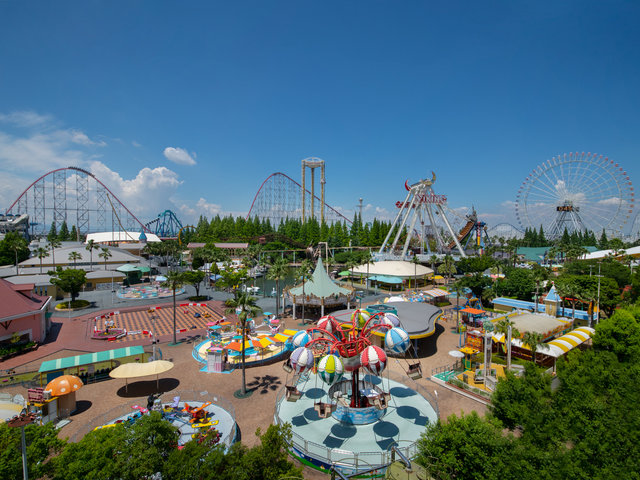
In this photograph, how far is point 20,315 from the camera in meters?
23.8

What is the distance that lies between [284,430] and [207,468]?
2.23 meters

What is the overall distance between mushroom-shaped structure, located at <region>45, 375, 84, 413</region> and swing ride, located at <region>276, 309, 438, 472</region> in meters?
10.0

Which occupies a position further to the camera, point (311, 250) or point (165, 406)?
point (311, 250)

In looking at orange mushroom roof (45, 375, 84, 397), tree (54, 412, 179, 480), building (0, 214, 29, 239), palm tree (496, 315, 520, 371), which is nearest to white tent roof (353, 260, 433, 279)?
palm tree (496, 315, 520, 371)

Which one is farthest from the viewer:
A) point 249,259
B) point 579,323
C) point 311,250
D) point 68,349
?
point 311,250

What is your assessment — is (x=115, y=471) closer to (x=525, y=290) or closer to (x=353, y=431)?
(x=353, y=431)

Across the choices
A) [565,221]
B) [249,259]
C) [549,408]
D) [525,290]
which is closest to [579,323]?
[525,290]

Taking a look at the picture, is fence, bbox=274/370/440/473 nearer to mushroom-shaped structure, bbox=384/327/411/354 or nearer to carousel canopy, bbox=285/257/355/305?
mushroom-shaped structure, bbox=384/327/411/354

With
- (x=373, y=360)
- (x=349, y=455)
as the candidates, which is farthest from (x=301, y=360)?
(x=349, y=455)

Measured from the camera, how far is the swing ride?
12.4 meters

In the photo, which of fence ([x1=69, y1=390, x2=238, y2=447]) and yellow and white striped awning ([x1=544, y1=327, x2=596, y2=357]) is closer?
fence ([x1=69, y1=390, x2=238, y2=447])

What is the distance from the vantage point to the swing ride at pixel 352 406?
12.4 metres

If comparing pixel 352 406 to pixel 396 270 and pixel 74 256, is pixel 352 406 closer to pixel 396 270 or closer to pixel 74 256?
pixel 396 270

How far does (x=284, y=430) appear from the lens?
370 inches
